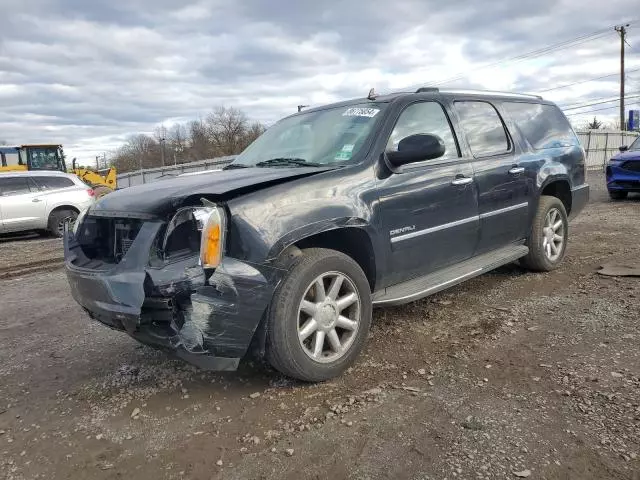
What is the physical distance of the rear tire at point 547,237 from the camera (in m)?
5.25

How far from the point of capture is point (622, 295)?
182 inches

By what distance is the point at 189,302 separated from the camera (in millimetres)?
2750

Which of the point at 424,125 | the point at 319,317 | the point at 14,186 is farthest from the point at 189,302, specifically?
the point at 14,186

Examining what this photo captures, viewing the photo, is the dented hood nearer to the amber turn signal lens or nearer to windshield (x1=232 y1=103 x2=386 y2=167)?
the amber turn signal lens

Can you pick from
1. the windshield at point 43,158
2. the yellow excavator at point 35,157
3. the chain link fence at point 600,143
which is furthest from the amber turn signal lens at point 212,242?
the chain link fence at point 600,143

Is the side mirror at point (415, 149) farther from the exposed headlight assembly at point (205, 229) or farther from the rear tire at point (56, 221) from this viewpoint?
the rear tire at point (56, 221)

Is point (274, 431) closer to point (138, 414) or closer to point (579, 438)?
point (138, 414)

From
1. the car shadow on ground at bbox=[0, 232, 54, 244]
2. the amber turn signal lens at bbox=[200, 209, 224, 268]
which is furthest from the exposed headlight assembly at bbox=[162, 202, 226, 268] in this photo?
the car shadow on ground at bbox=[0, 232, 54, 244]

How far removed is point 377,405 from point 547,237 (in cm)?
339

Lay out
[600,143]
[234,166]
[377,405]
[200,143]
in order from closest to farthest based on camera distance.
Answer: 1. [377,405]
2. [234,166]
3. [600,143]
4. [200,143]

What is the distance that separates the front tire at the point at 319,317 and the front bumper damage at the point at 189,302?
0.13 metres

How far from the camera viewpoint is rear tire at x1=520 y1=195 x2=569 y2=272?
17.2 feet

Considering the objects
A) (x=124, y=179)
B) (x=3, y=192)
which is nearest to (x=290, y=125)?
(x=3, y=192)

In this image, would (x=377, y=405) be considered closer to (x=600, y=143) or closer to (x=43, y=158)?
(x=43, y=158)
